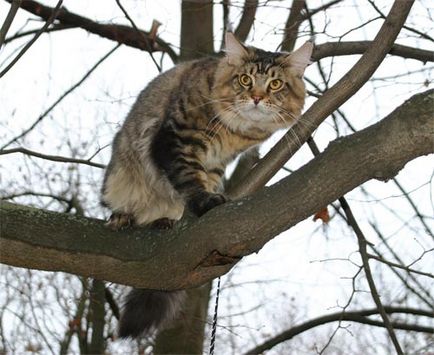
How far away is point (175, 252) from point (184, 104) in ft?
3.87

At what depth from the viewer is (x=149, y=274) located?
130 inches

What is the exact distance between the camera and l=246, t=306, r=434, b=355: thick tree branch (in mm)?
5252

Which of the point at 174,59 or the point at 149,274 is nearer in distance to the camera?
the point at 149,274

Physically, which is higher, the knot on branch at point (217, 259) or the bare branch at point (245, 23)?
the bare branch at point (245, 23)

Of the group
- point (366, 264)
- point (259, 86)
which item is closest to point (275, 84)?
point (259, 86)

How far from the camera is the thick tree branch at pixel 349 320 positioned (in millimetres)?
5252

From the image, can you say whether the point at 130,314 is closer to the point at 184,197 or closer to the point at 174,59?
the point at 184,197

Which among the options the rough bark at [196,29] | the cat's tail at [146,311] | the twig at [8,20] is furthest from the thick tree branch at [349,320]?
the twig at [8,20]

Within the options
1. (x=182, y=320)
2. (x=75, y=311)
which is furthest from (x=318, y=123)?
(x=75, y=311)

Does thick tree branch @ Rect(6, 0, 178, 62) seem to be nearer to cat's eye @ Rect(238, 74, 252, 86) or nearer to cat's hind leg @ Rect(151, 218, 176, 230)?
cat's eye @ Rect(238, 74, 252, 86)

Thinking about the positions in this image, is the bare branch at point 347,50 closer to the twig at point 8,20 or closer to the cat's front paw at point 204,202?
the cat's front paw at point 204,202

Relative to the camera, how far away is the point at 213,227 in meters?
3.07

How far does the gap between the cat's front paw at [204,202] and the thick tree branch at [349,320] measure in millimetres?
1821

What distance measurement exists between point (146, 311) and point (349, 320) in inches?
76.4
